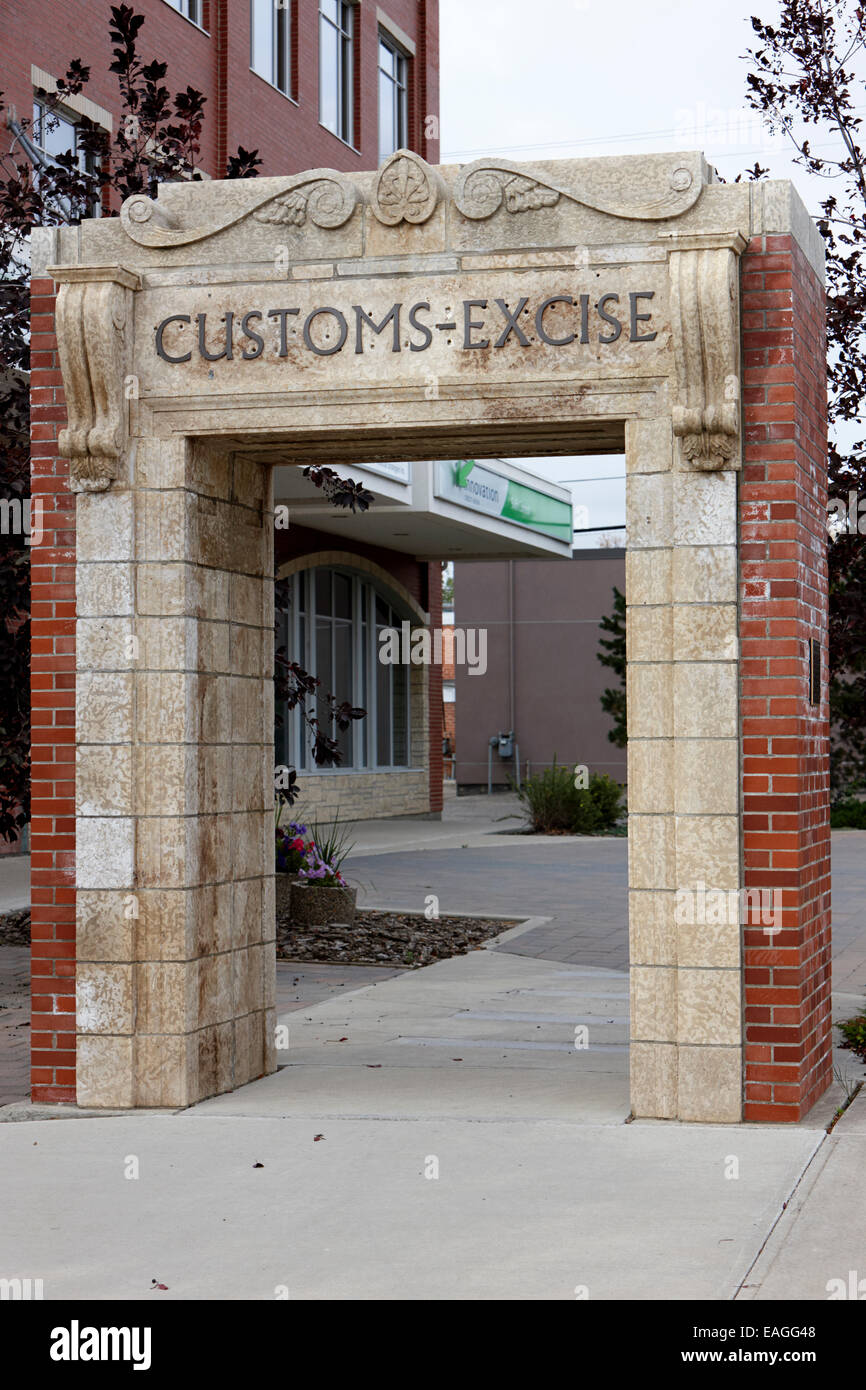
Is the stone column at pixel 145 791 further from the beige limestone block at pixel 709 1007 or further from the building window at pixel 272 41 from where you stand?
the building window at pixel 272 41

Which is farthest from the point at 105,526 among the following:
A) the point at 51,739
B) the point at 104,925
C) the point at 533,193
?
the point at 533,193

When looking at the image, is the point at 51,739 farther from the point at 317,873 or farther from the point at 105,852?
the point at 317,873

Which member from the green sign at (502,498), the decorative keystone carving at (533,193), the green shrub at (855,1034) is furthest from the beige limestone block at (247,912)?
the green sign at (502,498)

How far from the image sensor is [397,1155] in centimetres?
579

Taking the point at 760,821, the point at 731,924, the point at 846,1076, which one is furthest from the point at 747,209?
the point at 846,1076

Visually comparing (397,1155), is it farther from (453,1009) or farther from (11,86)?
(11,86)

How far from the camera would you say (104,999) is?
6641 millimetres

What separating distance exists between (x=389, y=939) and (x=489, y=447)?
5.85 meters

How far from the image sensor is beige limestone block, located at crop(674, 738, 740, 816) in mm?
6168

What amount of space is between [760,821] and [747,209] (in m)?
2.32

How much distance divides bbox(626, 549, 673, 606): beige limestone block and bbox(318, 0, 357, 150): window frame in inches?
766

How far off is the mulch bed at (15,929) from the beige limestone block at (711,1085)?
7.16 m

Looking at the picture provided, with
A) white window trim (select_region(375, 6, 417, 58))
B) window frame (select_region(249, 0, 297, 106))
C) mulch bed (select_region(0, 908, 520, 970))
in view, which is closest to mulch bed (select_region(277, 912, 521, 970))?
mulch bed (select_region(0, 908, 520, 970))

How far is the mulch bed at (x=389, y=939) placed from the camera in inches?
450
